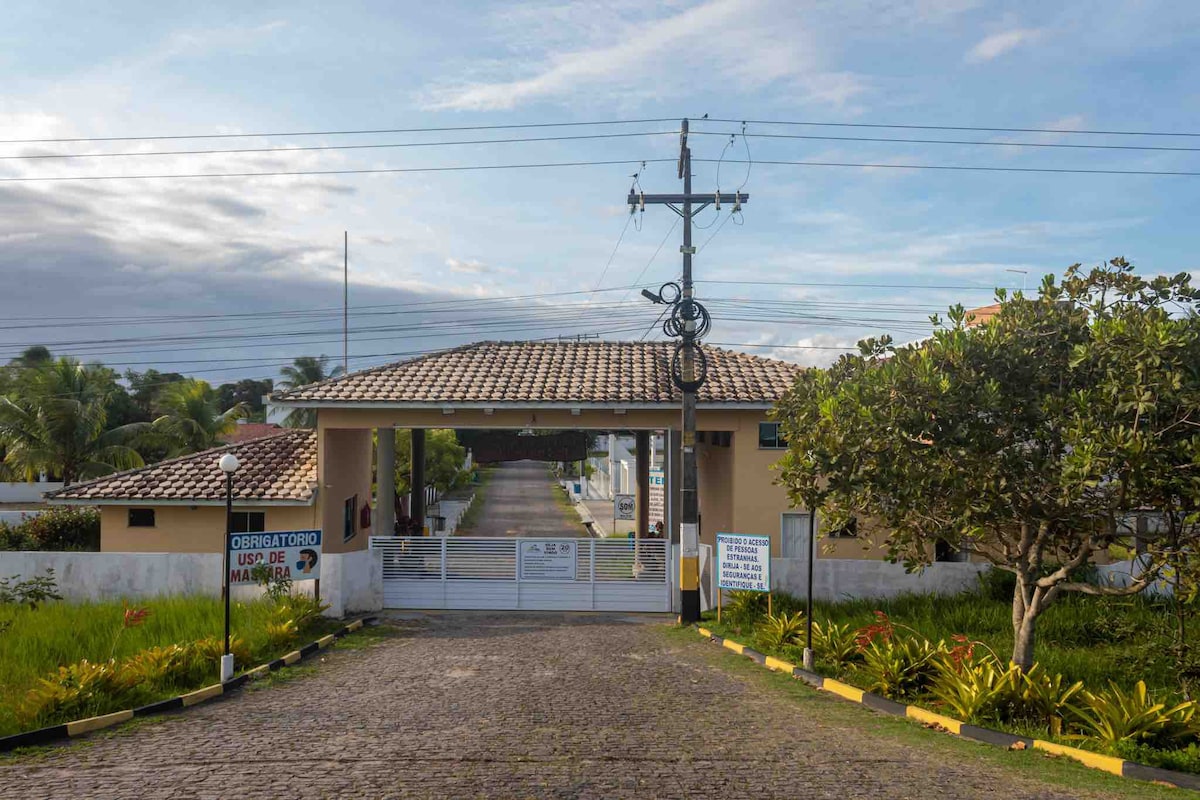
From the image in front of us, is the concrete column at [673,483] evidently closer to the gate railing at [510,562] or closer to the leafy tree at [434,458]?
the gate railing at [510,562]

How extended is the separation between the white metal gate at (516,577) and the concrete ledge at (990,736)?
5779 mm

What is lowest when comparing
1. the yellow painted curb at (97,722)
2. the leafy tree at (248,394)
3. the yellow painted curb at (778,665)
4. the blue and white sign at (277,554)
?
the yellow painted curb at (778,665)

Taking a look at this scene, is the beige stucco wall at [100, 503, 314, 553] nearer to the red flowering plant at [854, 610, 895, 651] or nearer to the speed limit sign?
the red flowering plant at [854, 610, 895, 651]

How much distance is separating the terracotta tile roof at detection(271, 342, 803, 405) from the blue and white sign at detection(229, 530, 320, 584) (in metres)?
3.43

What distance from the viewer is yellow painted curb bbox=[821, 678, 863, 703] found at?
484 inches

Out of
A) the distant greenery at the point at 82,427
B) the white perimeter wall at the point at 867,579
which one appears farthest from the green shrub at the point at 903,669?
the distant greenery at the point at 82,427

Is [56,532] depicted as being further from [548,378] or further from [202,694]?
[202,694]

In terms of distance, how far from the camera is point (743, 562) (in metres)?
17.0

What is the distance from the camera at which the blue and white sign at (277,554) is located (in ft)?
51.3

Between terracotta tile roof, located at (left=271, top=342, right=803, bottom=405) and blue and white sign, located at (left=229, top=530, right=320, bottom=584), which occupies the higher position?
terracotta tile roof, located at (left=271, top=342, right=803, bottom=405)

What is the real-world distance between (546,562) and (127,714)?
10.0m

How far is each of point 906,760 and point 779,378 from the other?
40.9 ft

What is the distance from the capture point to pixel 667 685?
42.1ft

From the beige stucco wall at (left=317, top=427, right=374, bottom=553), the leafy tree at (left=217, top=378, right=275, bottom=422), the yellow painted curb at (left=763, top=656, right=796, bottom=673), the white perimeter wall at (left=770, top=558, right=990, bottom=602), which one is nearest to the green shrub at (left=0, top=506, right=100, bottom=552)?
the beige stucco wall at (left=317, top=427, right=374, bottom=553)
